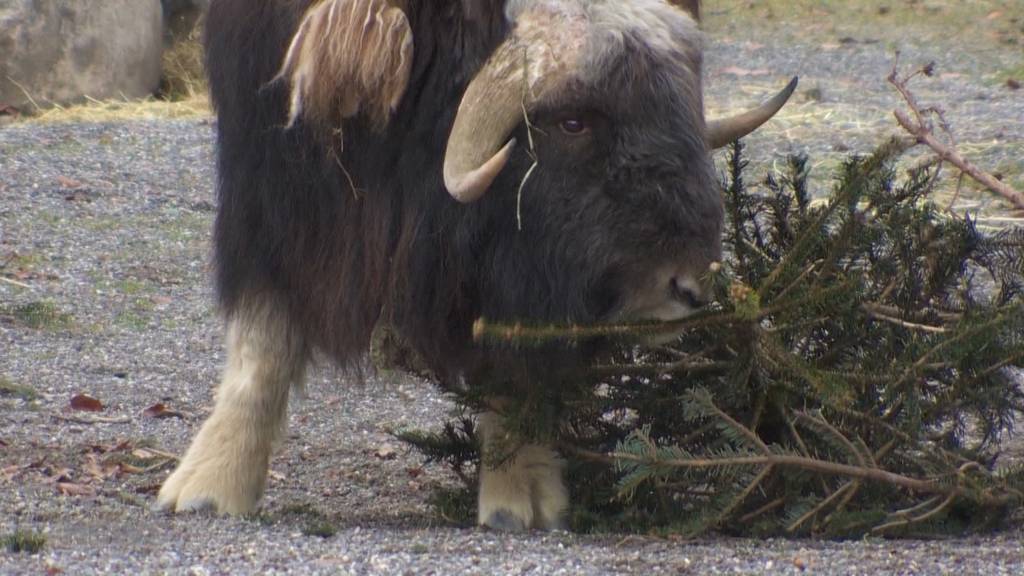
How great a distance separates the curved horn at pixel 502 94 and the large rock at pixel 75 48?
A: 249 inches

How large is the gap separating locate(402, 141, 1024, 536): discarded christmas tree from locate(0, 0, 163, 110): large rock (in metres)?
6.18

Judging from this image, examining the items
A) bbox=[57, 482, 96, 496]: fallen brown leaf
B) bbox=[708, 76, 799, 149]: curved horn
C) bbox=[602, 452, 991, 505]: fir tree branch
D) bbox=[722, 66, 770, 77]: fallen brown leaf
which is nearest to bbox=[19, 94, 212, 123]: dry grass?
bbox=[722, 66, 770, 77]: fallen brown leaf

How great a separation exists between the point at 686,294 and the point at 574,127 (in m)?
0.37

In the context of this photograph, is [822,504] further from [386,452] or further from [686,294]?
[386,452]

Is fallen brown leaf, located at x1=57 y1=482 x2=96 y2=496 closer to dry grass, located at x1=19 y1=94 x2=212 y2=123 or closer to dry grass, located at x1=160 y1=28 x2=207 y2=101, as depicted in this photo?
dry grass, located at x1=19 y1=94 x2=212 y2=123

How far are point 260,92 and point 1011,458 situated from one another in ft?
6.44

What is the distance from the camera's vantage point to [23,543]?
2.66 meters

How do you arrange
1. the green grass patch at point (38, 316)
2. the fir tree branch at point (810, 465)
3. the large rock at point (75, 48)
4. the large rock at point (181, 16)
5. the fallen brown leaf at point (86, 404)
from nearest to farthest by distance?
the fir tree branch at point (810, 465) < the fallen brown leaf at point (86, 404) < the green grass patch at point (38, 316) < the large rock at point (75, 48) < the large rock at point (181, 16)

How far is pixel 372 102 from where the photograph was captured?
2992 millimetres

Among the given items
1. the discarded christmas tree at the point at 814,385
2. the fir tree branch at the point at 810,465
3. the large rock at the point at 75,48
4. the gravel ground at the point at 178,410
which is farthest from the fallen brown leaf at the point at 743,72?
the fir tree branch at the point at 810,465

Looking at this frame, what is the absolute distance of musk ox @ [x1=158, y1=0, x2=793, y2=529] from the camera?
2.84 metres

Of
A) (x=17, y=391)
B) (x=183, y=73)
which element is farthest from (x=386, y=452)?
(x=183, y=73)

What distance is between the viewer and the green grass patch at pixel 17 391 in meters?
4.35

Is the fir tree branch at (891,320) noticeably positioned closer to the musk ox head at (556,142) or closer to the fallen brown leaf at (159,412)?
the musk ox head at (556,142)
